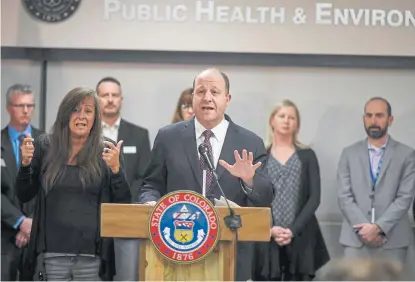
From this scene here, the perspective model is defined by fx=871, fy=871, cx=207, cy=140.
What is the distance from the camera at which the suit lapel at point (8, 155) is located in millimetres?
5676

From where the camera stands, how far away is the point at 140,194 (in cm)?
513

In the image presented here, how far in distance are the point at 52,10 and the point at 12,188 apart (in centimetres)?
120

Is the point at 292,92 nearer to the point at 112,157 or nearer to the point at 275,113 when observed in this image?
the point at 275,113

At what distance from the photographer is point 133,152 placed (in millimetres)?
5527

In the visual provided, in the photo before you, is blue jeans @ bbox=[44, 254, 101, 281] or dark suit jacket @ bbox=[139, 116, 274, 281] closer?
dark suit jacket @ bbox=[139, 116, 274, 281]

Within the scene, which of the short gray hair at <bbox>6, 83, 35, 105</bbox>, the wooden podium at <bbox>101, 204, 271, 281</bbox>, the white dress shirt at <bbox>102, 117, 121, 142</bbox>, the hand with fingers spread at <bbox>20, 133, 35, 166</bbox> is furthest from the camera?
the short gray hair at <bbox>6, 83, 35, 105</bbox>

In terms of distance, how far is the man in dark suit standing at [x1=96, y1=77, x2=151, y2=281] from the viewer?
5.39m

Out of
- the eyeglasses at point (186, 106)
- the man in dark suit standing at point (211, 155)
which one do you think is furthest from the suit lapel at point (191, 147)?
the eyeglasses at point (186, 106)

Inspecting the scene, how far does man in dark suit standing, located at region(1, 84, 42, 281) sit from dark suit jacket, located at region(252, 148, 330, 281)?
→ 1648mm

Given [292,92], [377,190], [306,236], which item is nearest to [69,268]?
[306,236]

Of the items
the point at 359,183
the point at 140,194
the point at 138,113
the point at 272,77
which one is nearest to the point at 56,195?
the point at 140,194

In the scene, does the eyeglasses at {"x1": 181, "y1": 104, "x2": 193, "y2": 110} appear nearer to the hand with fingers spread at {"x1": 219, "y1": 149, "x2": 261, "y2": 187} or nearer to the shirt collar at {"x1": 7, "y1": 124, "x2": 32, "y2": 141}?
the hand with fingers spread at {"x1": 219, "y1": 149, "x2": 261, "y2": 187}

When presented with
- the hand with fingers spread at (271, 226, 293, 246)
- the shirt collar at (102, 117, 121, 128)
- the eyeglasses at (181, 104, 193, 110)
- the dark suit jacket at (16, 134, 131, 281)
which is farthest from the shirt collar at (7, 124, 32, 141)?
the hand with fingers spread at (271, 226, 293, 246)

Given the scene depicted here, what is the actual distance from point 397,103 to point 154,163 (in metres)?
1.75
